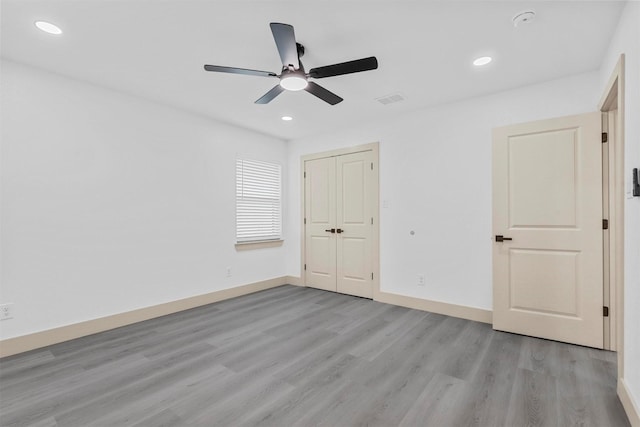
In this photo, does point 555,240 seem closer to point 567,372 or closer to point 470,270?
point 470,270

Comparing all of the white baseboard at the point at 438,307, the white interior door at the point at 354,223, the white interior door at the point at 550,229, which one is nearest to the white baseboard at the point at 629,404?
the white interior door at the point at 550,229

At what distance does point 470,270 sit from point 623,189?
69.5 inches

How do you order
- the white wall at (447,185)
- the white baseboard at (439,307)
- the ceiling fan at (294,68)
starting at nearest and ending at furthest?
the ceiling fan at (294,68) → the white wall at (447,185) → the white baseboard at (439,307)

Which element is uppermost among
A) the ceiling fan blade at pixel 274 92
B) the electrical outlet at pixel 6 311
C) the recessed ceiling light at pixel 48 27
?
the recessed ceiling light at pixel 48 27

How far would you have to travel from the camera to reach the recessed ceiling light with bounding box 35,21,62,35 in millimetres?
2180

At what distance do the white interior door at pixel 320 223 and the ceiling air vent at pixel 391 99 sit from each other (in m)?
1.36

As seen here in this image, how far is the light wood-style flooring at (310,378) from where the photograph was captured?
5.97 ft

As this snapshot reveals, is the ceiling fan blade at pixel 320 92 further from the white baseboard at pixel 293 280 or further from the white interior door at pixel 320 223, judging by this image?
the white baseboard at pixel 293 280

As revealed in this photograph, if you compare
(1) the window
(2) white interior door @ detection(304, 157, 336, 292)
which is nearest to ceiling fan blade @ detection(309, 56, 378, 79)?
(2) white interior door @ detection(304, 157, 336, 292)

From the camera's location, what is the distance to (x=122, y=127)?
338 centimetres

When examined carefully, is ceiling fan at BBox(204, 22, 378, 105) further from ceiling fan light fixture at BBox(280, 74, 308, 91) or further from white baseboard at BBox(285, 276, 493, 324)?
white baseboard at BBox(285, 276, 493, 324)

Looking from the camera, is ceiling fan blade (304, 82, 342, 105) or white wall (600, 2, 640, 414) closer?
white wall (600, 2, 640, 414)

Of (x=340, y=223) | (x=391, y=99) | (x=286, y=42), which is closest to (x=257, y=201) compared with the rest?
(x=340, y=223)

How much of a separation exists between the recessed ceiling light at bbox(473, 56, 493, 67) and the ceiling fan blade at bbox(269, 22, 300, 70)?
64.2 inches
